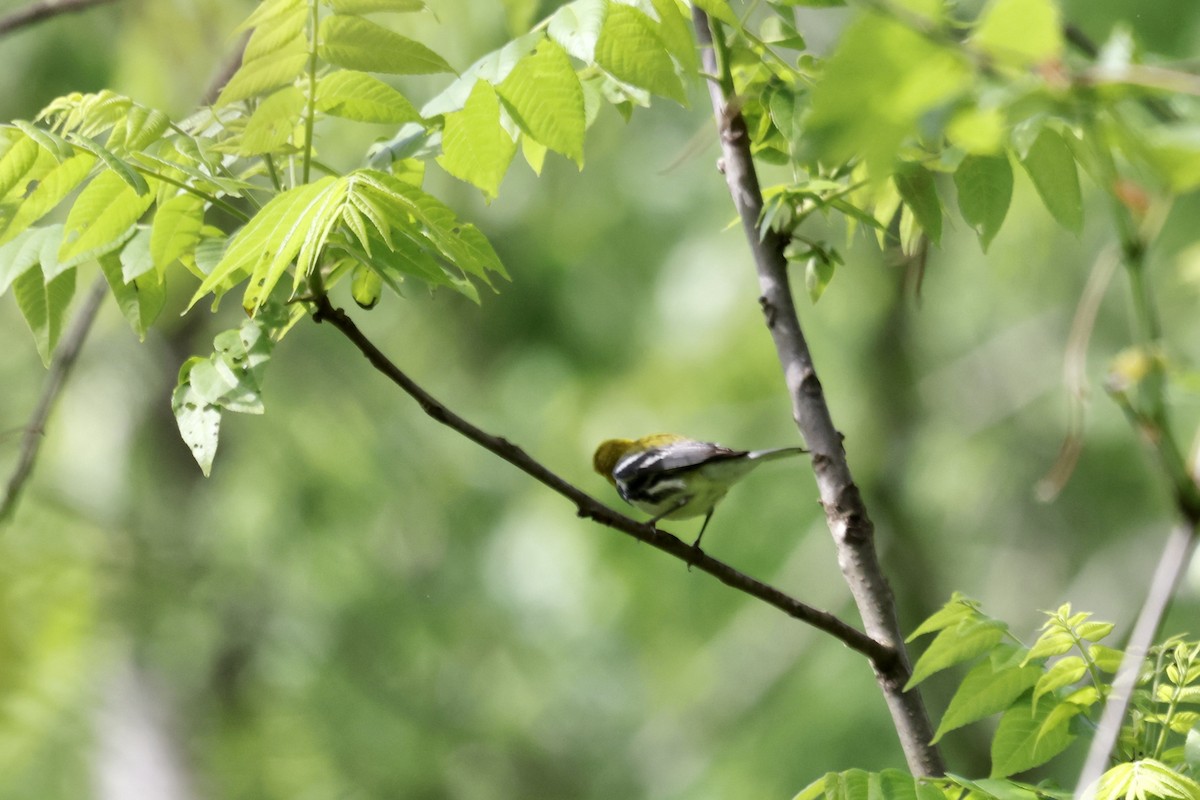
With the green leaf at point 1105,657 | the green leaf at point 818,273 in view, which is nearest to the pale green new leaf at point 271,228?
the green leaf at point 818,273

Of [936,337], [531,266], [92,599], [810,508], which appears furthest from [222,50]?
[936,337]

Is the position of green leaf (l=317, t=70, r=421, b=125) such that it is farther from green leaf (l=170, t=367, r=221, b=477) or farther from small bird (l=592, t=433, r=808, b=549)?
small bird (l=592, t=433, r=808, b=549)

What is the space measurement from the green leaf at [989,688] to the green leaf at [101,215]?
1.52m

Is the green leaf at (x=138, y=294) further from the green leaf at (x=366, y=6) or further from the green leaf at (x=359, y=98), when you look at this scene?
the green leaf at (x=366, y=6)

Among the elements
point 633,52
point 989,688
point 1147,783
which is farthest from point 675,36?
point 1147,783

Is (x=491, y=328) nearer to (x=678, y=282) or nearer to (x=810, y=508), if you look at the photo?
(x=678, y=282)

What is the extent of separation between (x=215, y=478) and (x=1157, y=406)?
808cm

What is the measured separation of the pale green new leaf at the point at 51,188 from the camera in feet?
6.17

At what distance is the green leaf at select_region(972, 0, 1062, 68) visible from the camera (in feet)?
2.91

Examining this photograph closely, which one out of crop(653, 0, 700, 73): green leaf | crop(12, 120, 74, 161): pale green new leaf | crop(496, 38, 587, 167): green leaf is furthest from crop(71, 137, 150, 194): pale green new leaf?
crop(653, 0, 700, 73): green leaf

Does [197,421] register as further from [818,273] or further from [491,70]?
[818,273]

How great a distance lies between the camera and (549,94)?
185 centimetres

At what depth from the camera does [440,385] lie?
361 inches

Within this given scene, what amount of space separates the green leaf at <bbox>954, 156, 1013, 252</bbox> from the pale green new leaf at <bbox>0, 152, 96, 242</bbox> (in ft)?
4.78
